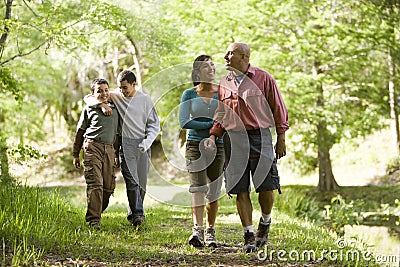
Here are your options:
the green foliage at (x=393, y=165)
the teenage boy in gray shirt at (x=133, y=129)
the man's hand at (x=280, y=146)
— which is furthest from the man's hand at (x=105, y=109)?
the green foliage at (x=393, y=165)

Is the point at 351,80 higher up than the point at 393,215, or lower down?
higher up

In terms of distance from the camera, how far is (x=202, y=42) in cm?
1422

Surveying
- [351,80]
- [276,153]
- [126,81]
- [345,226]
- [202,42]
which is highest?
[202,42]

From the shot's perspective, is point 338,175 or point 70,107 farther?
point 70,107

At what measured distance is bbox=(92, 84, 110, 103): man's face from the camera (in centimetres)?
593

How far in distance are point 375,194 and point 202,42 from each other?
21.1 ft

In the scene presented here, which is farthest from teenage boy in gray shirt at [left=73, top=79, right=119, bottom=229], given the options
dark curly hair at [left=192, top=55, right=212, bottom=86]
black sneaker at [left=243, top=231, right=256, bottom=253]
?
black sneaker at [left=243, top=231, right=256, bottom=253]

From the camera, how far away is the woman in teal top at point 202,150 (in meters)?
5.24

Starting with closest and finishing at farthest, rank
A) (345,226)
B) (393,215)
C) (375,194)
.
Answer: (345,226) < (393,215) < (375,194)

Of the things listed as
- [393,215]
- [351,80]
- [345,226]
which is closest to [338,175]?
[351,80]

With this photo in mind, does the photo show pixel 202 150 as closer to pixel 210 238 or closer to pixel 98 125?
pixel 210 238

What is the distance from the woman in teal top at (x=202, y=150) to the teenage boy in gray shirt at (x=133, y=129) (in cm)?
89

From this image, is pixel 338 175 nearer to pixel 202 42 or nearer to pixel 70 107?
pixel 202 42

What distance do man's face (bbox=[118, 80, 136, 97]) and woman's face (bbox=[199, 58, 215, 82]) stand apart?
3.76ft
